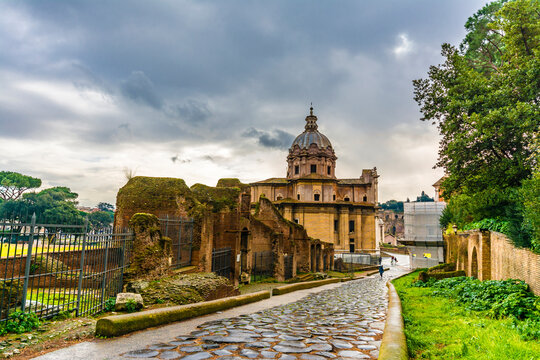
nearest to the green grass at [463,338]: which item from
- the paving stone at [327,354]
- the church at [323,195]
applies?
the paving stone at [327,354]

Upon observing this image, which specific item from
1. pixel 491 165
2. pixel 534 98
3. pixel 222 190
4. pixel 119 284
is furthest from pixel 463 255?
pixel 119 284

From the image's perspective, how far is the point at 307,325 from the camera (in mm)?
6570

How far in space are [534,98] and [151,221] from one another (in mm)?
14092

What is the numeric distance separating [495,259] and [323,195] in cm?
3845

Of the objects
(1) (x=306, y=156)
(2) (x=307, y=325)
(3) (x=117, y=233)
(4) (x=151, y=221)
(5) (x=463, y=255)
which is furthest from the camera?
(1) (x=306, y=156)

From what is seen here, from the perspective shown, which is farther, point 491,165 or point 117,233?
point 491,165

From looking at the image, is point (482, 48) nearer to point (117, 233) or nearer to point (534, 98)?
point (534, 98)

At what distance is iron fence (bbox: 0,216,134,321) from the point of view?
5.50m

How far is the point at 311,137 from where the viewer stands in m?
56.6

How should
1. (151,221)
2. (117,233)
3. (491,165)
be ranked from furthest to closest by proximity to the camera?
(491,165)
(151,221)
(117,233)

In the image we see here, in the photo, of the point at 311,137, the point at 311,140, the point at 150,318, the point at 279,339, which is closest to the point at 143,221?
the point at 150,318

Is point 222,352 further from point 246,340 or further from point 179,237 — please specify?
point 179,237

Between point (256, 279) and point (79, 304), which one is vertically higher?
point (79, 304)

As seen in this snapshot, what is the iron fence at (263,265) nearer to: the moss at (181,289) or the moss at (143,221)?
the moss at (181,289)
